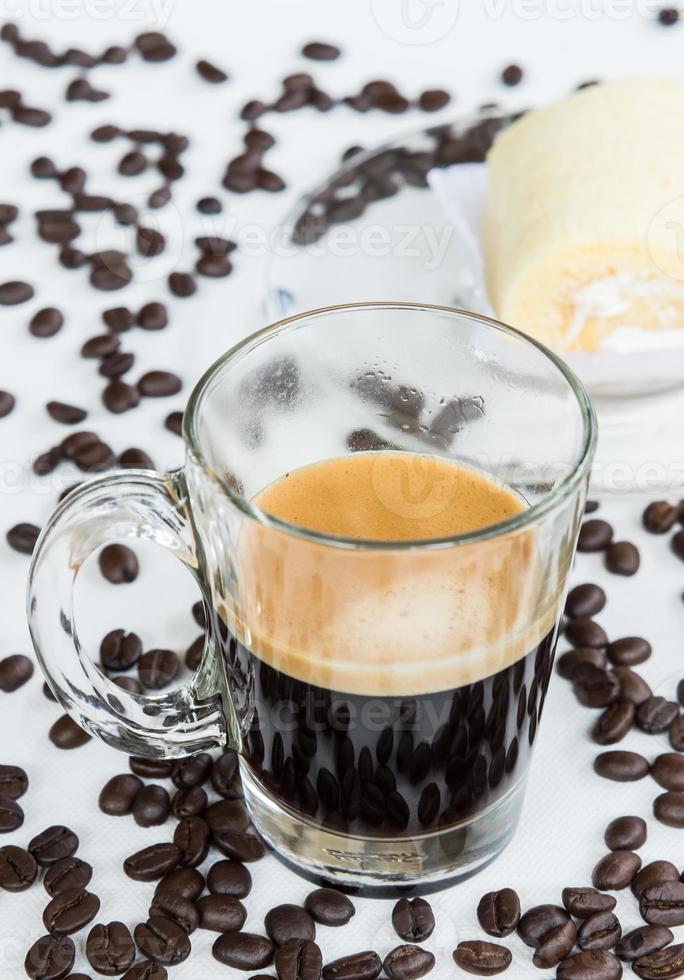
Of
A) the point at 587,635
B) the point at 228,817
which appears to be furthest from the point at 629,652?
the point at 228,817

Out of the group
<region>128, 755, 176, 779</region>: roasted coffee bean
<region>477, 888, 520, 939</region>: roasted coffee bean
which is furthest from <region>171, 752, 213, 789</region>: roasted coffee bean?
<region>477, 888, 520, 939</region>: roasted coffee bean

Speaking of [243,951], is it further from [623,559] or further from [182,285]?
[182,285]

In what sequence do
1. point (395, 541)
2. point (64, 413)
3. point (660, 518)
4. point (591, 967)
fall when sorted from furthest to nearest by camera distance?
point (64, 413) → point (660, 518) → point (591, 967) → point (395, 541)

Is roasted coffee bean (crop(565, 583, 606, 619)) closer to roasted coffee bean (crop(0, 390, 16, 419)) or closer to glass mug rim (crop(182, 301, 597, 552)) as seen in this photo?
glass mug rim (crop(182, 301, 597, 552))

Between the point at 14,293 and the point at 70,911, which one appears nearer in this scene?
the point at 70,911

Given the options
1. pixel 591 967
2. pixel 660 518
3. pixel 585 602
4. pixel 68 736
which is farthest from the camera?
pixel 660 518

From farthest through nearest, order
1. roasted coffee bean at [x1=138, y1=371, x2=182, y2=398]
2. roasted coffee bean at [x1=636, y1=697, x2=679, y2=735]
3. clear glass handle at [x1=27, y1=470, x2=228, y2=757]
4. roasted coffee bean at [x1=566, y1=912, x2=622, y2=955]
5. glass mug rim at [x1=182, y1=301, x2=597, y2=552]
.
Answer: roasted coffee bean at [x1=138, y1=371, x2=182, y2=398]
roasted coffee bean at [x1=636, y1=697, x2=679, y2=735]
roasted coffee bean at [x1=566, y1=912, x2=622, y2=955]
clear glass handle at [x1=27, y1=470, x2=228, y2=757]
glass mug rim at [x1=182, y1=301, x2=597, y2=552]
